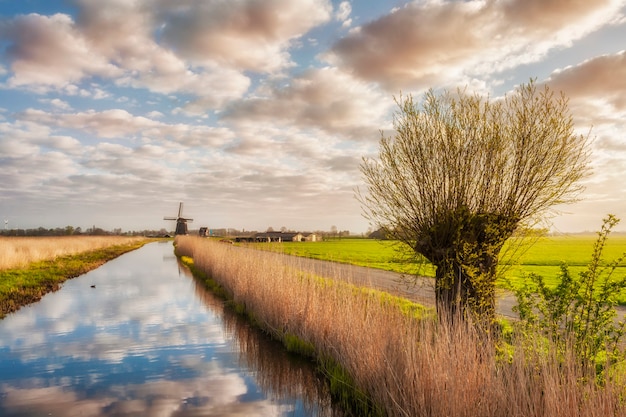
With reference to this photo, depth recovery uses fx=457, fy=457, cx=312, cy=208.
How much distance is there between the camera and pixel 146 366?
39.6 feet

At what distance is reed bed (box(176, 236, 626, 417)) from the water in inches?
35.0

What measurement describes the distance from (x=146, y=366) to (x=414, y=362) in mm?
8229

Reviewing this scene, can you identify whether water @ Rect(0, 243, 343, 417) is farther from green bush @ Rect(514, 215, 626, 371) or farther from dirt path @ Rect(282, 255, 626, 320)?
green bush @ Rect(514, 215, 626, 371)

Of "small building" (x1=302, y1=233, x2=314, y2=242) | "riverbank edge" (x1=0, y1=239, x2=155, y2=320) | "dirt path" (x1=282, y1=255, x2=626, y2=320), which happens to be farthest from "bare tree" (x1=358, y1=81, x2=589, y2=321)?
"small building" (x1=302, y1=233, x2=314, y2=242)

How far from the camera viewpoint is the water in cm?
930

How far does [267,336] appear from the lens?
15281 mm

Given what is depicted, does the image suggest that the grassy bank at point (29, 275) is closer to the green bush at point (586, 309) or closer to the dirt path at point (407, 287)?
the dirt path at point (407, 287)

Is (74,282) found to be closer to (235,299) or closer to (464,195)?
(235,299)

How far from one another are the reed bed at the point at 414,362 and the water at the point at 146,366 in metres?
0.89

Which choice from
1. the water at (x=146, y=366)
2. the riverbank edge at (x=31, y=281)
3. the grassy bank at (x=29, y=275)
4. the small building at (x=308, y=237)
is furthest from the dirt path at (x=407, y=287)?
the small building at (x=308, y=237)

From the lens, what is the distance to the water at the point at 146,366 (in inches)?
366

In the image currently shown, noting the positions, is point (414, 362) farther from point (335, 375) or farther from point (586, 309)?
point (335, 375)

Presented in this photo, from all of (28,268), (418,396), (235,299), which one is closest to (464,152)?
(418,396)

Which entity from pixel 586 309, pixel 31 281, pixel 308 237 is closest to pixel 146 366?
pixel 586 309
